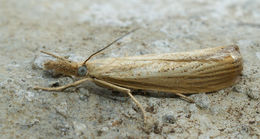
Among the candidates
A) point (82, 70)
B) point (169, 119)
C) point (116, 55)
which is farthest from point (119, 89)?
point (116, 55)

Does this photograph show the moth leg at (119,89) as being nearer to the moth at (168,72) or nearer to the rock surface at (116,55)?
the moth at (168,72)

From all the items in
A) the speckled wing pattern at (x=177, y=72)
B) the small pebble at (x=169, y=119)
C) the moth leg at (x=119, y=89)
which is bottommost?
the small pebble at (x=169, y=119)

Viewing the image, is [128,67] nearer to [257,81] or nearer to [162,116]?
[162,116]

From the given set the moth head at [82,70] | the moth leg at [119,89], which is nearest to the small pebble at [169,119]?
the moth leg at [119,89]

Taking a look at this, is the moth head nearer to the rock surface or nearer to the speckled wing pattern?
the speckled wing pattern

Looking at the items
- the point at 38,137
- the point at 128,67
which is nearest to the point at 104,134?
the point at 38,137

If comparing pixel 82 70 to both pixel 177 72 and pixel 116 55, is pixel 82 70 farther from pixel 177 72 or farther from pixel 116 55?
pixel 177 72

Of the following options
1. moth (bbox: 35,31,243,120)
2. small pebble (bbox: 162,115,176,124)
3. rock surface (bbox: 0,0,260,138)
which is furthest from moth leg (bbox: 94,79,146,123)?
small pebble (bbox: 162,115,176,124)
